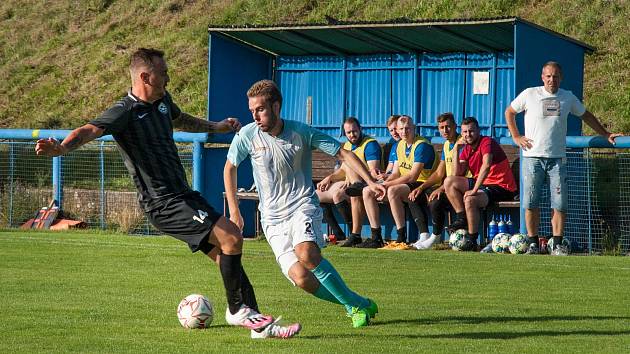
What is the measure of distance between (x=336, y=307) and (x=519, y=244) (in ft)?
19.7

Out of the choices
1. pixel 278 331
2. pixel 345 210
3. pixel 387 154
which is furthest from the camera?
pixel 387 154

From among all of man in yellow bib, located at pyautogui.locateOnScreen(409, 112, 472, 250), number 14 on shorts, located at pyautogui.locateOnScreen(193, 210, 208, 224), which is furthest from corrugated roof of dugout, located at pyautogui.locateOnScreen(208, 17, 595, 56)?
number 14 on shorts, located at pyautogui.locateOnScreen(193, 210, 208, 224)

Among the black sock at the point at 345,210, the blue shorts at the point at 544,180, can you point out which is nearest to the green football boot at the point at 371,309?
the blue shorts at the point at 544,180

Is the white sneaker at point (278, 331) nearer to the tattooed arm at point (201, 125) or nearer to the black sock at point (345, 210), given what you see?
the tattooed arm at point (201, 125)

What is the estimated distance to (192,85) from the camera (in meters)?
27.2

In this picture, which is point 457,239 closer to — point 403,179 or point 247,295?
point 403,179

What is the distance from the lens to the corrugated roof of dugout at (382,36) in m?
18.0

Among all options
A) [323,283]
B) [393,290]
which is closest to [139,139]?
[323,283]

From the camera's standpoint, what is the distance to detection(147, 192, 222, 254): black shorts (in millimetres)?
8570

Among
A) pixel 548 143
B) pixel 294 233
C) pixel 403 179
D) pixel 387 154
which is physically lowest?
pixel 294 233

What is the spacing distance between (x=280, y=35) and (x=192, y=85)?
7550mm

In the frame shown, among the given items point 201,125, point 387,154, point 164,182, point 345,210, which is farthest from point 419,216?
point 164,182

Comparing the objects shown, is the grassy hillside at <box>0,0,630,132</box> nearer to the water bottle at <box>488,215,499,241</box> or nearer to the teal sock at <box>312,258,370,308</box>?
the water bottle at <box>488,215,499,241</box>

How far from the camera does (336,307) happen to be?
10109 millimetres
